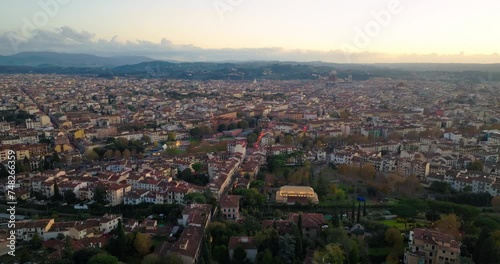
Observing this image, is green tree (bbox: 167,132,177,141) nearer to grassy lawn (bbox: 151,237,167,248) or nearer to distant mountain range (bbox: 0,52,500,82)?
grassy lawn (bbox: 151,237,167,248)

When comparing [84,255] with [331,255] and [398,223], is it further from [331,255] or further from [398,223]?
[398,223]

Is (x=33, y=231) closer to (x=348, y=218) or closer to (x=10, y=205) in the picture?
(x=10, y=205)

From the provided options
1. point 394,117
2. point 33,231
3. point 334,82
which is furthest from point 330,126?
point 334,82

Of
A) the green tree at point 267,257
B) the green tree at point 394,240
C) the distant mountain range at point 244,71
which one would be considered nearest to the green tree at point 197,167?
the green tree at point 267,257

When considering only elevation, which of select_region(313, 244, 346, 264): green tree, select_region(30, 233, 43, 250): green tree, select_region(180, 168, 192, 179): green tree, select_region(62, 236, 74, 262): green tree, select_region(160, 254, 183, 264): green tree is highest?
select_region(313, 244, 346, 264): green tree

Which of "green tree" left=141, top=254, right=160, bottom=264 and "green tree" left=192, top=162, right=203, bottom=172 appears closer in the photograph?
"green tree" left=141, top=254, right=160, bottom=264

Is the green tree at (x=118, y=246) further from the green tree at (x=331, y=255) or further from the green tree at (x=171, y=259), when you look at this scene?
the green tree at (x=331, y=255)

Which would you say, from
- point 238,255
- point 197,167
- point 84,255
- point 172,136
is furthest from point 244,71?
point 84,255

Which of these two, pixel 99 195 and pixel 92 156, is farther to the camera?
pixel 92 156

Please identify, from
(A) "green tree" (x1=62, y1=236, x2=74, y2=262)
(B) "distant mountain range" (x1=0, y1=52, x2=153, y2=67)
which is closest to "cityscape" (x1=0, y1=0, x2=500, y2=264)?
(A) "green tree" (x1=62, y1=236, x2=74, y2=262)
